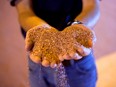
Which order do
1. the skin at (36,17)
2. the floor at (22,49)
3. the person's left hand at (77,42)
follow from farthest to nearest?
the floor at (22,49), the skin at (36,17), the person's left hand at (77,42)

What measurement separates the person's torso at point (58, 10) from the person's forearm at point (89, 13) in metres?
0.03

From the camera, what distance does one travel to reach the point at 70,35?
0.57 meters

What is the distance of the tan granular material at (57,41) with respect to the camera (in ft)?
1.86

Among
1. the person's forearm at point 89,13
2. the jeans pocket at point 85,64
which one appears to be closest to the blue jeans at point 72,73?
the jeans pocket at point 85,64

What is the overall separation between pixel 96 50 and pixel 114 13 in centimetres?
35

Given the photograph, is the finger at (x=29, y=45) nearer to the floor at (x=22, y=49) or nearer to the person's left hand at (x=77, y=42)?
the person's left hand at (x=77, y=42)

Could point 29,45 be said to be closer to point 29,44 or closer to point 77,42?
point 29,44

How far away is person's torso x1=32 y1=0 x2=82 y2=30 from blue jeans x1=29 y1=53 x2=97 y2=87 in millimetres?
137

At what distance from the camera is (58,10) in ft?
2.47

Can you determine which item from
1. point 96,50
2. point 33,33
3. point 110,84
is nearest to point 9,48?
point 96,50

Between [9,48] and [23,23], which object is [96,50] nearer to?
[9,48]

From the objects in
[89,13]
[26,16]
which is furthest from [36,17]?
[89,13]

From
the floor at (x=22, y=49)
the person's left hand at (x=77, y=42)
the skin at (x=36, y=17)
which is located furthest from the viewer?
the floor at (x=22, y=49)

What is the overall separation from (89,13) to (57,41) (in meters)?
0.21
